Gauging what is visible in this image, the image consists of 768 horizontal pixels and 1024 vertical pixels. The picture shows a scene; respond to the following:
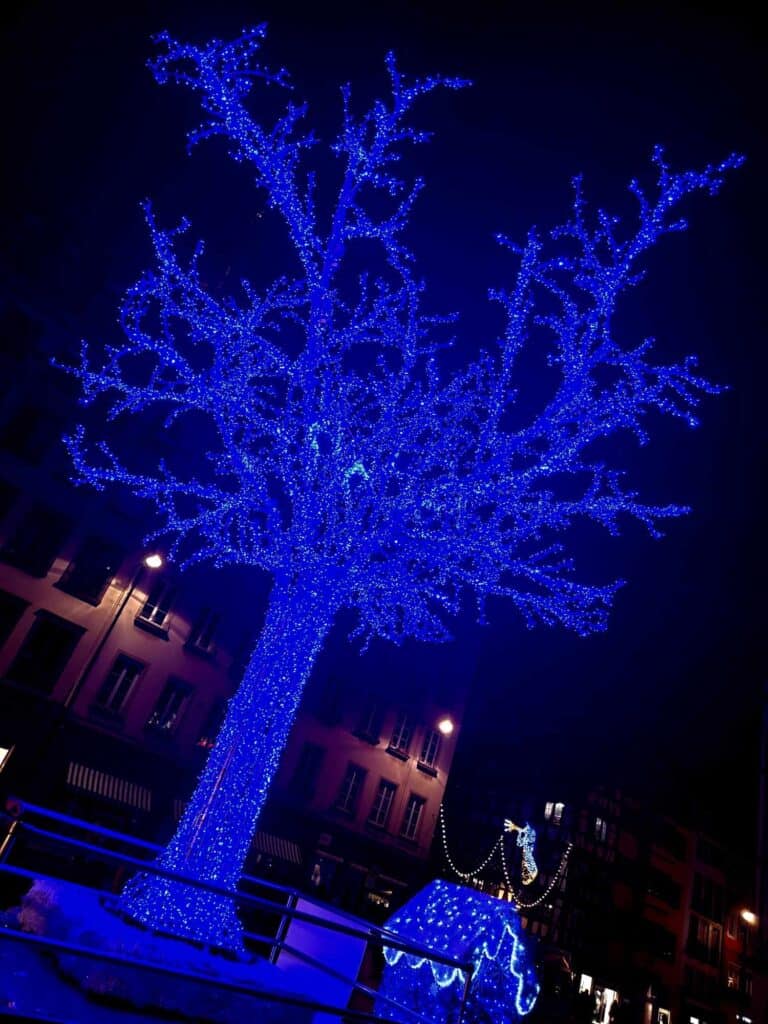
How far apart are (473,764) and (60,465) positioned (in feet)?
70.0

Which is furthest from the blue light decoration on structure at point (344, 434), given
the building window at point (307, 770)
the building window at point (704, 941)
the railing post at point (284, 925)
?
the building window at point (704, 941)

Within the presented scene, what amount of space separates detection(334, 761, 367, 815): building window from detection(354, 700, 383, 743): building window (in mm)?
1189

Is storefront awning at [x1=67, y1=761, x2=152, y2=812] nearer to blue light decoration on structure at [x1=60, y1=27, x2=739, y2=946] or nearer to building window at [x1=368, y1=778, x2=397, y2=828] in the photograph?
building window at [x1=368, y1=778, x2=397, y2=828]

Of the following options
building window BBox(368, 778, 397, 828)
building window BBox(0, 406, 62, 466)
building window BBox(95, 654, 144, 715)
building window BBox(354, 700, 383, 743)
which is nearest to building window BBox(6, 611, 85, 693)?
building window BBox(95, 654, 144, 715)

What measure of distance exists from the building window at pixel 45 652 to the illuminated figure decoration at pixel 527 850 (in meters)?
17.4

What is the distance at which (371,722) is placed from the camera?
79.7ft

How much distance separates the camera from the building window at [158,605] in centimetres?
1934

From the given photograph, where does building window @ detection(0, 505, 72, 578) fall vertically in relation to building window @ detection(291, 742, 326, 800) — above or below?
above

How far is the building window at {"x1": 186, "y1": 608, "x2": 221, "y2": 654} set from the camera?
20453 mm

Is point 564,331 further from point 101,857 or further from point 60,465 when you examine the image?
point 60,465

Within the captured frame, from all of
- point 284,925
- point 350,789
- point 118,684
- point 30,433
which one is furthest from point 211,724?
point 284,925

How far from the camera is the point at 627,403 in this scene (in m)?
6.41

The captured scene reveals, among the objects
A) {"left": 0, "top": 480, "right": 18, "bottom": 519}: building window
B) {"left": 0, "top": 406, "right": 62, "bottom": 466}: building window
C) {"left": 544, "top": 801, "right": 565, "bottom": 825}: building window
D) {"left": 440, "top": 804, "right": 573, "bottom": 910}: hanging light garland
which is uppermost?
{"left": 0, "top": 406, "right": 62, "bottom": 466}: building window

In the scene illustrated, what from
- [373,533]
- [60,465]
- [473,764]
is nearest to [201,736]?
[60,465]
